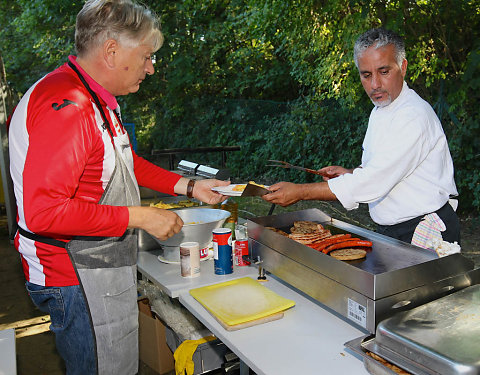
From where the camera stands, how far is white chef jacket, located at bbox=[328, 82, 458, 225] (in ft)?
6.64

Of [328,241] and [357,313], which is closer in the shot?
[357,313]

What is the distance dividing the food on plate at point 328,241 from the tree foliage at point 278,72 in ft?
13.7

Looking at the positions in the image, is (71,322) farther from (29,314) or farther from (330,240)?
(29,314)

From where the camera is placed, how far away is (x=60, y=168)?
1.40 metres

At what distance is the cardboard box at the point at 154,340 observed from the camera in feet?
9.71

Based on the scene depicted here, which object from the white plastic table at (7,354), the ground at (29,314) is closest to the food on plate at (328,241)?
the white plastic table at (7,354)

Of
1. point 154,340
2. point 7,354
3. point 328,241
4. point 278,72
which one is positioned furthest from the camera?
point 278,72

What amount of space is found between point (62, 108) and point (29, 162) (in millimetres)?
205

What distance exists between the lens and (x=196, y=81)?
1178cm

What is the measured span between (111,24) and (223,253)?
1189 mm

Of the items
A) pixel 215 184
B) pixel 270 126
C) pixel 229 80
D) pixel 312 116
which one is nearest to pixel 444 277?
pixel 215 184

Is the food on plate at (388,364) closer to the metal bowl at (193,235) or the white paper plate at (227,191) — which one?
the white paper plate at (227,191)

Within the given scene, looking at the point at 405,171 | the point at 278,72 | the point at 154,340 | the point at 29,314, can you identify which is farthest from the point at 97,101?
the point at 278,72

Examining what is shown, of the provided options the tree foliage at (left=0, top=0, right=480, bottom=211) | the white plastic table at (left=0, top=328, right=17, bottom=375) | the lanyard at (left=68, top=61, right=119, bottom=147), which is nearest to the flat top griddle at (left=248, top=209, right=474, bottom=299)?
the lanyard at (left=68, top=61, right=119, bottom=147)
